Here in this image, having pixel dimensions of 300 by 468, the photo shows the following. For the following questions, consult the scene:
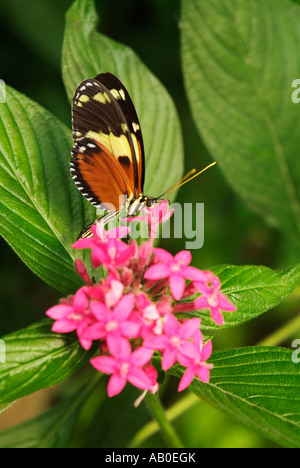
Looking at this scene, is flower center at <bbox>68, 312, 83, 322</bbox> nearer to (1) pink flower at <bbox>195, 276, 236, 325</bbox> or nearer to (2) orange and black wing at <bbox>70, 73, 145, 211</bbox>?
(1) pink flower at <bbox>195, 276, 236, 325</bbox>

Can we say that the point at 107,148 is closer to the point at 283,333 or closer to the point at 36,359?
the point at 36,359

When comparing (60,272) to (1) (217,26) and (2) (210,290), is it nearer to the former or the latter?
(2) (210,290)

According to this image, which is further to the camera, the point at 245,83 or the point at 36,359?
the point at 245,83

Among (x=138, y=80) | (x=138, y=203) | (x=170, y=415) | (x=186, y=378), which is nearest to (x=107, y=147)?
(x=138, y=203)

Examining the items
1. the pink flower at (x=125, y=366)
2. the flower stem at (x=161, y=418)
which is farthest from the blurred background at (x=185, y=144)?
the pink flower at (x=125, y=366)

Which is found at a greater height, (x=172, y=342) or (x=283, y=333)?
(x=172, y=342)

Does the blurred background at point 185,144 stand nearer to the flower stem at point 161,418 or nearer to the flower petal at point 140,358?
the flower stem at point 161,418

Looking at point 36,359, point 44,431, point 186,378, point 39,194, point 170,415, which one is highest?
point 39,194
